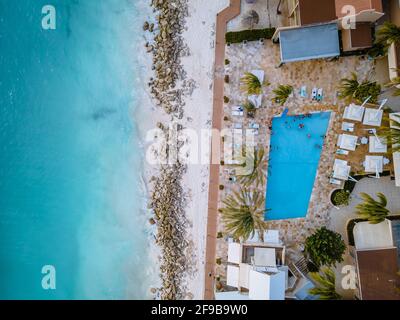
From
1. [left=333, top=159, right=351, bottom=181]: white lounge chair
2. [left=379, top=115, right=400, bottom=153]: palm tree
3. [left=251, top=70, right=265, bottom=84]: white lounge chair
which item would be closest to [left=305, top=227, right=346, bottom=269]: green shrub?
[left=333, top=159, right=351, bottom=181]: white lounge chair

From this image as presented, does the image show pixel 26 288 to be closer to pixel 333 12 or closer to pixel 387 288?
pixel 387 288

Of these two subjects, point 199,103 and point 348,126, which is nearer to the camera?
point 348,126

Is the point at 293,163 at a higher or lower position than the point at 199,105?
lower

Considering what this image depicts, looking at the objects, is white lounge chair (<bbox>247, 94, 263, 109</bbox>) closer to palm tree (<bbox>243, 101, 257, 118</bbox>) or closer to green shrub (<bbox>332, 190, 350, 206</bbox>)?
palm tree (<bbox>243, 101, 257, 118</bbox>)

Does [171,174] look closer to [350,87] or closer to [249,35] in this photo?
[249,35]

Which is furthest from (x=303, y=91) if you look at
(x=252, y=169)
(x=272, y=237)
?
(x=272, y=237)

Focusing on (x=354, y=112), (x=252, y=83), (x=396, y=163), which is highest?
(x=252, y=83)
